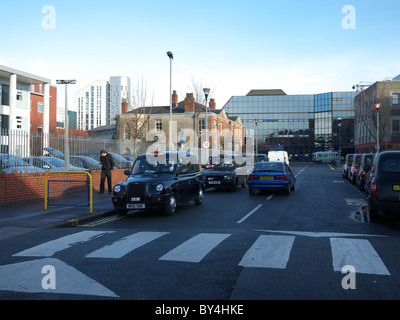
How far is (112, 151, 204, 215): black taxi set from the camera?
10586 millimetres

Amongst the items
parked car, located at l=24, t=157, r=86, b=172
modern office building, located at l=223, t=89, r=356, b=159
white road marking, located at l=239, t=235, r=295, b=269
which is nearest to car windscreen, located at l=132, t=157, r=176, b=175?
parked car, located at l=24, t=157, r=86, b=172

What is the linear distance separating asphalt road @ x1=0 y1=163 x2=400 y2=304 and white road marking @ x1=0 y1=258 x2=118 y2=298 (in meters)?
0.01

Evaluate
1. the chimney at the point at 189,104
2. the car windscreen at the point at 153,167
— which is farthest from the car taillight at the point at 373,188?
the chimney at the point at 189,104

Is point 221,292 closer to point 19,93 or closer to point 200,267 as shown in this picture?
point 200,267

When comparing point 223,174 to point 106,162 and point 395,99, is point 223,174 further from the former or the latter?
point 395,99

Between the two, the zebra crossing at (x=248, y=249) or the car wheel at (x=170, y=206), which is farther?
the car wheel at (x=170, y=206)

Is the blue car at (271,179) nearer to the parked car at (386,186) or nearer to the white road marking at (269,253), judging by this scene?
the parked car at (386,186)

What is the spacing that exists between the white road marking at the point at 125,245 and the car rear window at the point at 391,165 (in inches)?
218

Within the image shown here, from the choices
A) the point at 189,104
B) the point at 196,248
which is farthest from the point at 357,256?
the point at 189,104

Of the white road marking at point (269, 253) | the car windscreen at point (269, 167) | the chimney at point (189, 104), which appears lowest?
the white road marking at point (269, 253)

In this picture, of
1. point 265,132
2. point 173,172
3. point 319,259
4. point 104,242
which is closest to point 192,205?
point 173,172

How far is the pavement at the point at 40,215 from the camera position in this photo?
8.81 metres

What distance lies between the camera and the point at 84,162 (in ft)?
59.1
